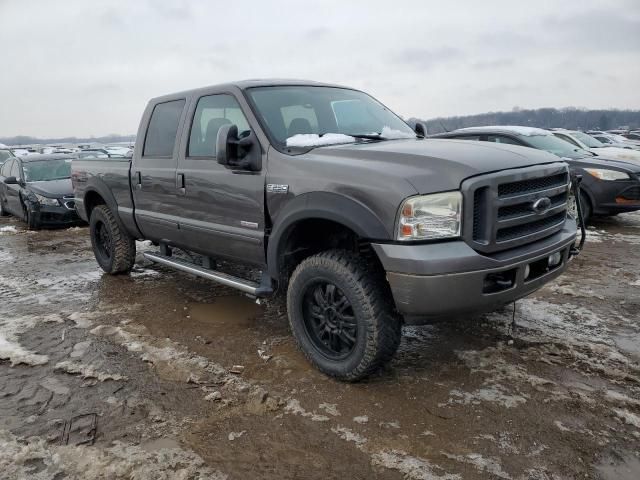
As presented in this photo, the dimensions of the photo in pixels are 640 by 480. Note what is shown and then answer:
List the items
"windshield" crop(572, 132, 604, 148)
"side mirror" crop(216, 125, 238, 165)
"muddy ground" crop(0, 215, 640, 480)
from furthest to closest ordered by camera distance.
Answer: "windshield" crop(572, 132, 604, 148)
"side mirror" crop(216, 125, 238, 165)
"muddy ground" crop(0, 215, 640, 480)

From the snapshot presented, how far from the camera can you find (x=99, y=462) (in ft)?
8.38

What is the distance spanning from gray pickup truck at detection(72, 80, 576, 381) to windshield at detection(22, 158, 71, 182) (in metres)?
7.04

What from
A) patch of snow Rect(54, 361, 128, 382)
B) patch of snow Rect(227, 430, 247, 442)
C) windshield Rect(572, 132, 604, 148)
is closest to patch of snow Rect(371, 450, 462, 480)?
patch of snow Rect(227, 430, 247, 442)

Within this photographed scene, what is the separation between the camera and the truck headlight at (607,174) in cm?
781

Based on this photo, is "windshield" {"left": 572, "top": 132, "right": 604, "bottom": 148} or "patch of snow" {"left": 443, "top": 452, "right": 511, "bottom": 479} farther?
"windshield" {"left": 572, "top": 132, "right": 604, "bottom": 148}

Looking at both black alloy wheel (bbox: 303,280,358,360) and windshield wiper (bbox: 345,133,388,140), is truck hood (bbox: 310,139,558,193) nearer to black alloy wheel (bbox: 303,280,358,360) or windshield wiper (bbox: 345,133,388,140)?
windshield wiper (bbox: 345,133,388,140)

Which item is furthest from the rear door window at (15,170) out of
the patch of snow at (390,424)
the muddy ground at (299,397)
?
the patch of snow at (390,424)

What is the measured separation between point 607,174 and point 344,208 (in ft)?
21.4

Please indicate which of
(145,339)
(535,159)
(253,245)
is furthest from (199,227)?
(535,159)

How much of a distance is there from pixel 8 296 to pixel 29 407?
289 centimetres

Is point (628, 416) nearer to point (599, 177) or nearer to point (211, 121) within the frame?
point (211, 121)

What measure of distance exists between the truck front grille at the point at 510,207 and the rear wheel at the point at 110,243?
4250 millimetres

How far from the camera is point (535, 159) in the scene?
3.29 metres

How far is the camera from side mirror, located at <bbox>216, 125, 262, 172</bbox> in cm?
360
